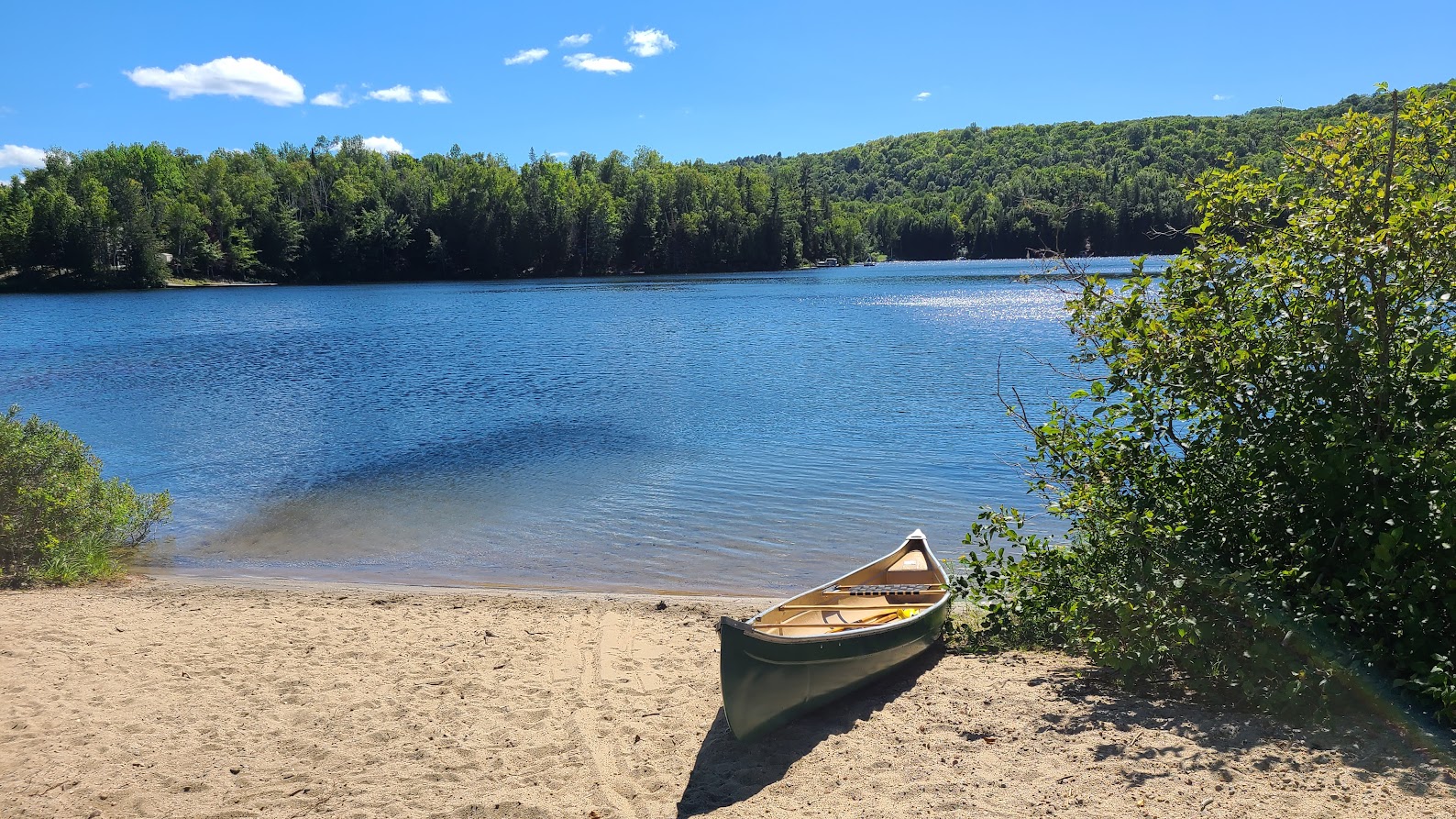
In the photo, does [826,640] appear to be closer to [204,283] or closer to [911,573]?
[911,573]

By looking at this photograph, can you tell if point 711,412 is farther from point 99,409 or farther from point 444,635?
point 99,409

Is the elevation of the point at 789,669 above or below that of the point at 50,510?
below

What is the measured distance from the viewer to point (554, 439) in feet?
69.9

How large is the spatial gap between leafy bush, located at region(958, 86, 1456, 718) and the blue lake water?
3.46 meters

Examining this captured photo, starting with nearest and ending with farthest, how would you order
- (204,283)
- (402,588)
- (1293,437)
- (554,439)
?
(1293,437), (402,588), (554,439), (204,283)

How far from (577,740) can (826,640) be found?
6.75 feet

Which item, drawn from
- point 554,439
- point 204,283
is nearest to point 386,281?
point 204,283

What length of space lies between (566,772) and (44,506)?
900 cm

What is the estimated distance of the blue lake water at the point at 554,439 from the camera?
13.2 m

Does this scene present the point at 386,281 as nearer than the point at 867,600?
No

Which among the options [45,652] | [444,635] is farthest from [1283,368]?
[45,652]

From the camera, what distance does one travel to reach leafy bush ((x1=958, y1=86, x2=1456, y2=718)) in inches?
226

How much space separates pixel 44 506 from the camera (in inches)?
449

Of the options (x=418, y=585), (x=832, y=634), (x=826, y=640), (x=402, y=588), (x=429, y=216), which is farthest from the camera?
(x=429, y=216)
